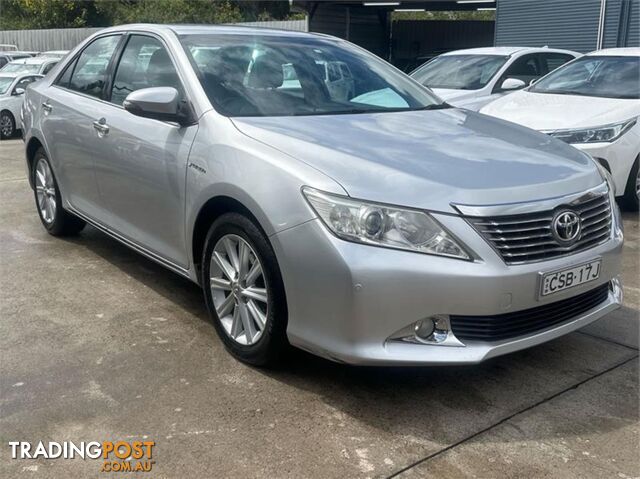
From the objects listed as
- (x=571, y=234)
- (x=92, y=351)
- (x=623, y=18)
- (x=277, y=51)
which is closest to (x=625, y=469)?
(x=571, y=234)

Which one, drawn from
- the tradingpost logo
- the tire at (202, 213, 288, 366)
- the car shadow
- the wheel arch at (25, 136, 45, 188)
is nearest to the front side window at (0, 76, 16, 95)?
the wheel arch at (25, 136, 45, 188)

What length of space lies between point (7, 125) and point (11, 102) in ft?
1.73

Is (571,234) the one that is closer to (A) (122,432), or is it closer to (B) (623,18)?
(A) (122,432)

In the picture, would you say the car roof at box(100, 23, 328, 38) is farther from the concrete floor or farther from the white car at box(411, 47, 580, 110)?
the white car at box(411, 47, 580, 110)

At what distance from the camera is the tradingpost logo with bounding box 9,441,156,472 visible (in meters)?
2.70

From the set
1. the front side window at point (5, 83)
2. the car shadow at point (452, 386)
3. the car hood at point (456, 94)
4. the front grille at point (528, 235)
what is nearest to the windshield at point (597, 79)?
the car hood at point (456, 94)

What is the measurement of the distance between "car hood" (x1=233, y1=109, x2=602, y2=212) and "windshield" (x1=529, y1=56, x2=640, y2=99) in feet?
12.3

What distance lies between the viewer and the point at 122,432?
291cm

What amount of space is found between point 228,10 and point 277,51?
31.8m

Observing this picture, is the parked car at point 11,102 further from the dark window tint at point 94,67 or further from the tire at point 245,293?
the tire at point 245,293

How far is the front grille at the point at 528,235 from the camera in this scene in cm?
291

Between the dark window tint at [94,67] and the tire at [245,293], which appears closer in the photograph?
the tire at [245,293]

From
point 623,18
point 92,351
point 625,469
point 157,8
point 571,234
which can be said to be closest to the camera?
point 625,469

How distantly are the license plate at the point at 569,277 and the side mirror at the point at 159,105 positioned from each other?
1.93m
